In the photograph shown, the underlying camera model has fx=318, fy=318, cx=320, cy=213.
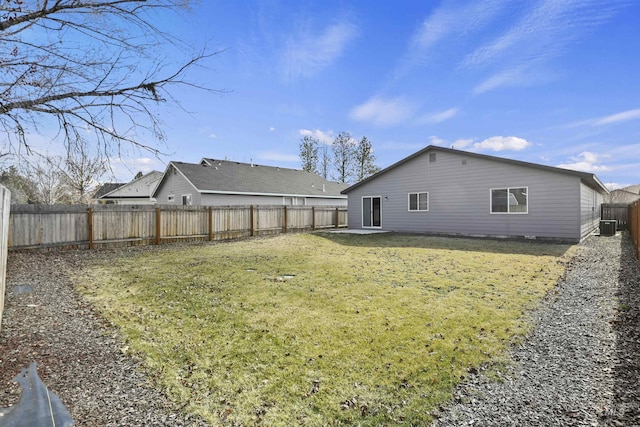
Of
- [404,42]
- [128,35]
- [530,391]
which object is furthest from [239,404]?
[404,42]

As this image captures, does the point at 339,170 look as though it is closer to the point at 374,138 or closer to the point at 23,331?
the point at 374,138

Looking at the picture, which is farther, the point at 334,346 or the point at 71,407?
the point at 334,346

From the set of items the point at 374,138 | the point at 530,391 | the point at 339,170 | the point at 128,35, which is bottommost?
the point at 530,391

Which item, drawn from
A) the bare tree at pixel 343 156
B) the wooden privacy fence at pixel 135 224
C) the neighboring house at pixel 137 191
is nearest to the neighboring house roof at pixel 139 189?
the neighboring house at pixel 137 191

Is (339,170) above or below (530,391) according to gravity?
above

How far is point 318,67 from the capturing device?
12.4 meters

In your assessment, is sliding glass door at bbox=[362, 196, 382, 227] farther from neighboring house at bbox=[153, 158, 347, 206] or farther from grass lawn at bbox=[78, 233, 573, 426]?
grass lawn at bbox=[78, 233, 573, 426]

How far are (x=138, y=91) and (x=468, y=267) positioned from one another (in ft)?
24.6

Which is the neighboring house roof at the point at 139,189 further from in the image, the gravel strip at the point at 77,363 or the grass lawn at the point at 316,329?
the gravel strip at the point at 77,363

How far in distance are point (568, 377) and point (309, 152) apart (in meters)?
36.1

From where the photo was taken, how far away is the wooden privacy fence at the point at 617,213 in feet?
60.8

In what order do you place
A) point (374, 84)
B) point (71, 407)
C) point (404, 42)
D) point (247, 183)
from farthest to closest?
point (247, 183), point (374, 84), point (404, 42), point (71, 407)

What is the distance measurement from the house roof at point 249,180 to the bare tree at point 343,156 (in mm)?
9245

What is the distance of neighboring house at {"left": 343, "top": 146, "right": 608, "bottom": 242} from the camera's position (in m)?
12.3
